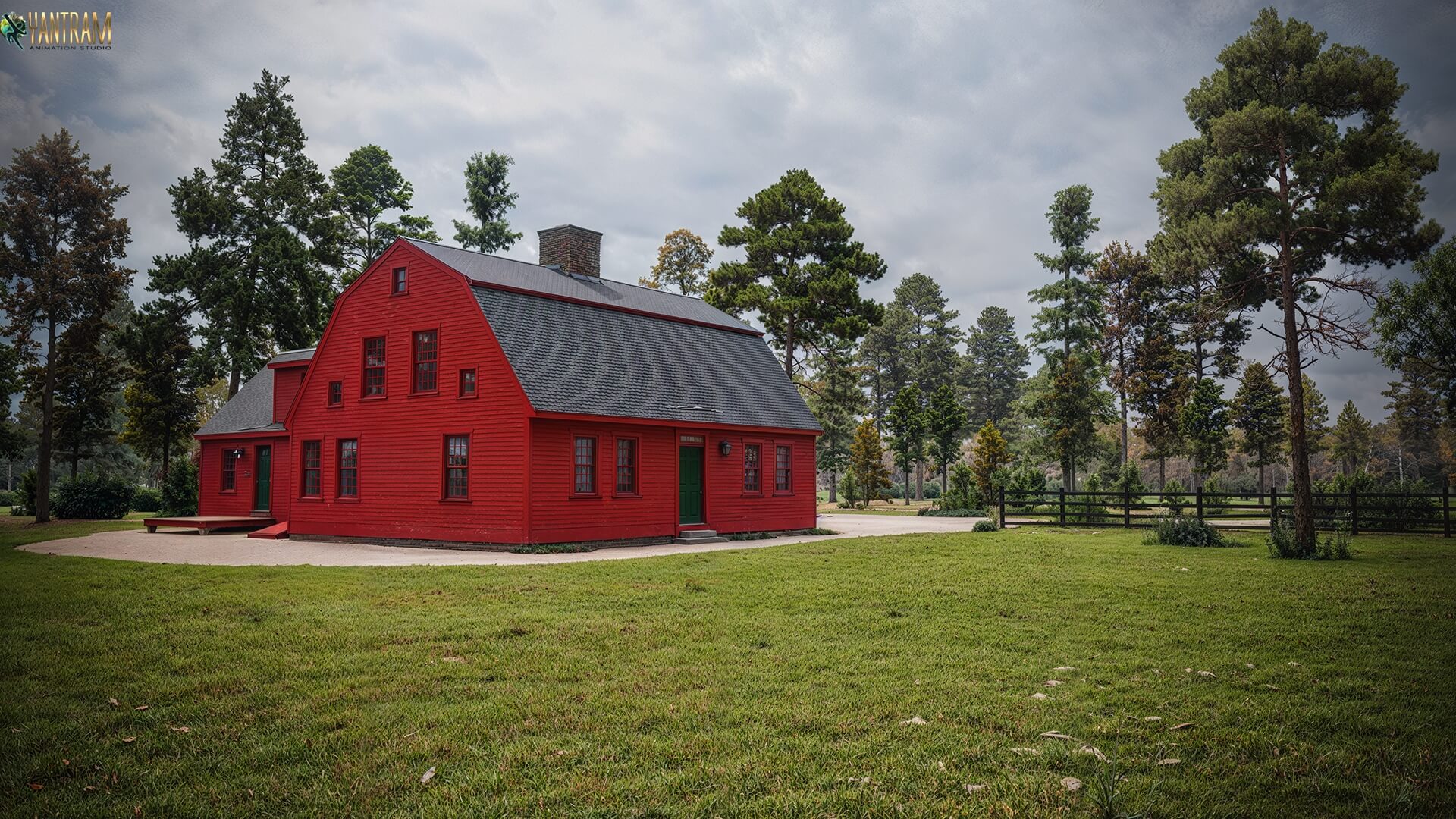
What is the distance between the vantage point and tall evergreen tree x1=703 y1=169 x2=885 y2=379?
125 feet

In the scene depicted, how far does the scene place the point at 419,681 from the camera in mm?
6156

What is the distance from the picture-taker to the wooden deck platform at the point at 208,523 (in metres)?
23.5

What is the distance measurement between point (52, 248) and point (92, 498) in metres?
9.47

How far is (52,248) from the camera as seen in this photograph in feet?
87.2

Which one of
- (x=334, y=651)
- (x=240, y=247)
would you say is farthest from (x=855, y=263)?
(x=334, y=651)

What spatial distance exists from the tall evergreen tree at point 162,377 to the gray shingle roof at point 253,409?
745 centimetres

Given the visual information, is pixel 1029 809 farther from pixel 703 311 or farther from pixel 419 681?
pixel 703 311

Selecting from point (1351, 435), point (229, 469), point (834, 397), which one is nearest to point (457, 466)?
point (229, 469)

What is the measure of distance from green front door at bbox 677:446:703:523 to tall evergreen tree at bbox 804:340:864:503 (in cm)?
2287

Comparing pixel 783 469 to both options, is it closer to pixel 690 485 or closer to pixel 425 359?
pixel 690 485

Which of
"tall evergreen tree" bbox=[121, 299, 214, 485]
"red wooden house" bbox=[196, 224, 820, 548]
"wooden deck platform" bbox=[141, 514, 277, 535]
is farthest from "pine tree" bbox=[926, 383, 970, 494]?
"tall evergreen tree" bbox=[121, 299, 214, 485]

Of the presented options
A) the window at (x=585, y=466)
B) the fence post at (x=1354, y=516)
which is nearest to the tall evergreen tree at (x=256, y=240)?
the window at (x=585, y=466)

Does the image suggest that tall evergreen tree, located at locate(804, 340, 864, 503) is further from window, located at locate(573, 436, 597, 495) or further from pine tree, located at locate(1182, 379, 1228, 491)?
window, located at locate(573, 436, 597, 495)

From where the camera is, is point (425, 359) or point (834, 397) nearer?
point (425, 359)
